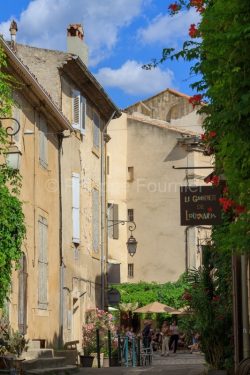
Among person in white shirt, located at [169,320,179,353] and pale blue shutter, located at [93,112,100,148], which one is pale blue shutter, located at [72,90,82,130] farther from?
person in white shirt, located at [169,320,179,353]

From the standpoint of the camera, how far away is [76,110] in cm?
2698

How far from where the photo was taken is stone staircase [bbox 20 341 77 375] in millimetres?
17964

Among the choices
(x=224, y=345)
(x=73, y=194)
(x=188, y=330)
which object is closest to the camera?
(x=224, y=345)

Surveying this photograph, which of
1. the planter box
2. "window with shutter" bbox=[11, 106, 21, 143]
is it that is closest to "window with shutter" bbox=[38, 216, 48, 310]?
"window with shutter" bbox=[11, 106, 21, 143]

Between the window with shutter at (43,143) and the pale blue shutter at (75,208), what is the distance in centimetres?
272

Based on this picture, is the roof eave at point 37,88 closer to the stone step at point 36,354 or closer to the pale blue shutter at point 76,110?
the pale blue shutter at point 76,110

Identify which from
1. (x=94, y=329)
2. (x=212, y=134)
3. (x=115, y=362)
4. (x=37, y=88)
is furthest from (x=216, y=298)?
(x=94, y=329)

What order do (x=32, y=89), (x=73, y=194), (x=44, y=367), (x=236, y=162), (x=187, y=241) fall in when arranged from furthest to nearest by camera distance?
(x=187, y=241)
(x=73, y=194)
(x=32, y=89)
(x=44, y=367)
(x=236, y=162)

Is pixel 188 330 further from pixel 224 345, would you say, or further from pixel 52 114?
pixel 52 114

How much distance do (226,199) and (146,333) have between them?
21428 millimetres

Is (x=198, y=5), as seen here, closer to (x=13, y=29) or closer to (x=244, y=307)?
(x=244, y=307)

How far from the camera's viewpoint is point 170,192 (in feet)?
153

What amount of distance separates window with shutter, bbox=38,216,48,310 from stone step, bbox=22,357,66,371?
2.41 metres

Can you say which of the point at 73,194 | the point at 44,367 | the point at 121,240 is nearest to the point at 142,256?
the point at 121,240
